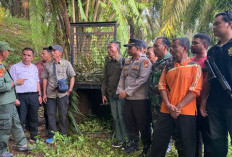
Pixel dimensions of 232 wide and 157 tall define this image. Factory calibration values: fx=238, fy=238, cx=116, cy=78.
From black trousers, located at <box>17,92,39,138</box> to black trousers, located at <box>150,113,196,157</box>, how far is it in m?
2.26

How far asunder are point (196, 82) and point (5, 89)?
2.65m

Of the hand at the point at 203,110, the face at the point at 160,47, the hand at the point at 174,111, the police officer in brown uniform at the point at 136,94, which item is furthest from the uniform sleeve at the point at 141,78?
the hand at the point at 203,110

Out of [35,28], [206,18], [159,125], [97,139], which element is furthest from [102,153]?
[206,18]

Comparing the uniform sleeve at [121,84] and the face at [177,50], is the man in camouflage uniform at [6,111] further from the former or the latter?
the face at [177,50]

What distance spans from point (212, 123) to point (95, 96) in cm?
346

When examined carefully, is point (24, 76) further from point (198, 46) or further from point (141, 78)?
point (198, 46)

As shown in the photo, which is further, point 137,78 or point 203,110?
point 137,78

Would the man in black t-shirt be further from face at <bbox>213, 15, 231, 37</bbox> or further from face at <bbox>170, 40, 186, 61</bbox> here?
face at <bbox>170, 40, 186, 61</bbox>

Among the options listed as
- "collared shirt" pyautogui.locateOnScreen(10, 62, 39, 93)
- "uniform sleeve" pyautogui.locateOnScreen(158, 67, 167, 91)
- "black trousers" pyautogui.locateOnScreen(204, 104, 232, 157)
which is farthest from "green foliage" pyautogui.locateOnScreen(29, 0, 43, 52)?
"black trousers" pyautogui.locateOnScreen(204, 104, 232, 157)

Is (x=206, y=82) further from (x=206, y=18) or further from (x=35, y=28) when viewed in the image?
(x=206, y=18)

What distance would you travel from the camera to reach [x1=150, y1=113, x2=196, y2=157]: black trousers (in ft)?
9.37

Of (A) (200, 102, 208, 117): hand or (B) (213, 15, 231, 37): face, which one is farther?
(A) (200, 102, 208, 117): hand

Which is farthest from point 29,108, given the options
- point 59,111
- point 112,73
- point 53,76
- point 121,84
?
point 121,84

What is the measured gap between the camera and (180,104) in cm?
285
